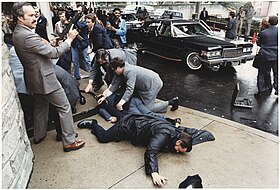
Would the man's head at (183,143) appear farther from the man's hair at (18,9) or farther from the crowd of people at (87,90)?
the man's hair at (18,9)

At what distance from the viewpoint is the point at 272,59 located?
211 inches

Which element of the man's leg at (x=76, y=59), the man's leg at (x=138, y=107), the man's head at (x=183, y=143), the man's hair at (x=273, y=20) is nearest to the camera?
the man's head at (x=183, y=143)

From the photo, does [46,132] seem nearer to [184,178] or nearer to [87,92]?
[87,92]

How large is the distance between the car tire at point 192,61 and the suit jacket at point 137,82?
12.7ft

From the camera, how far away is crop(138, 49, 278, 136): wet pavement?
4617 millimetres

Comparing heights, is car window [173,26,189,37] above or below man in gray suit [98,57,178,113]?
above

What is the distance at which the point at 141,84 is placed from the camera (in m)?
3.99

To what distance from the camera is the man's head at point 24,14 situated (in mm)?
2438

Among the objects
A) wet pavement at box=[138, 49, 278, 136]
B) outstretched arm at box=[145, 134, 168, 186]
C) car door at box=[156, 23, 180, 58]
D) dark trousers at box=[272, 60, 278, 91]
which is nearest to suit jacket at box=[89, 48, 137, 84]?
wet pavement at box=[138, 49, 278, 136]

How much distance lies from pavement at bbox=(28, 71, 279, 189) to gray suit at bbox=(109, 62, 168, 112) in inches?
36.9

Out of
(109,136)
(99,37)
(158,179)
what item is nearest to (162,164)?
(158,179)

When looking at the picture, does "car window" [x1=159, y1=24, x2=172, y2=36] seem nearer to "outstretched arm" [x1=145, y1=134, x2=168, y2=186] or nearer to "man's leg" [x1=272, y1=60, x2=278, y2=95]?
"man's leg" [x1=272, y1=60, x2=278, y2=95]

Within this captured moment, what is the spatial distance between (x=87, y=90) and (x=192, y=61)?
14.3ft

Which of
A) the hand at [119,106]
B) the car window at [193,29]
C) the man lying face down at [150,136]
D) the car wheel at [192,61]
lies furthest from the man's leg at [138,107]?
the car window at [193,29]
